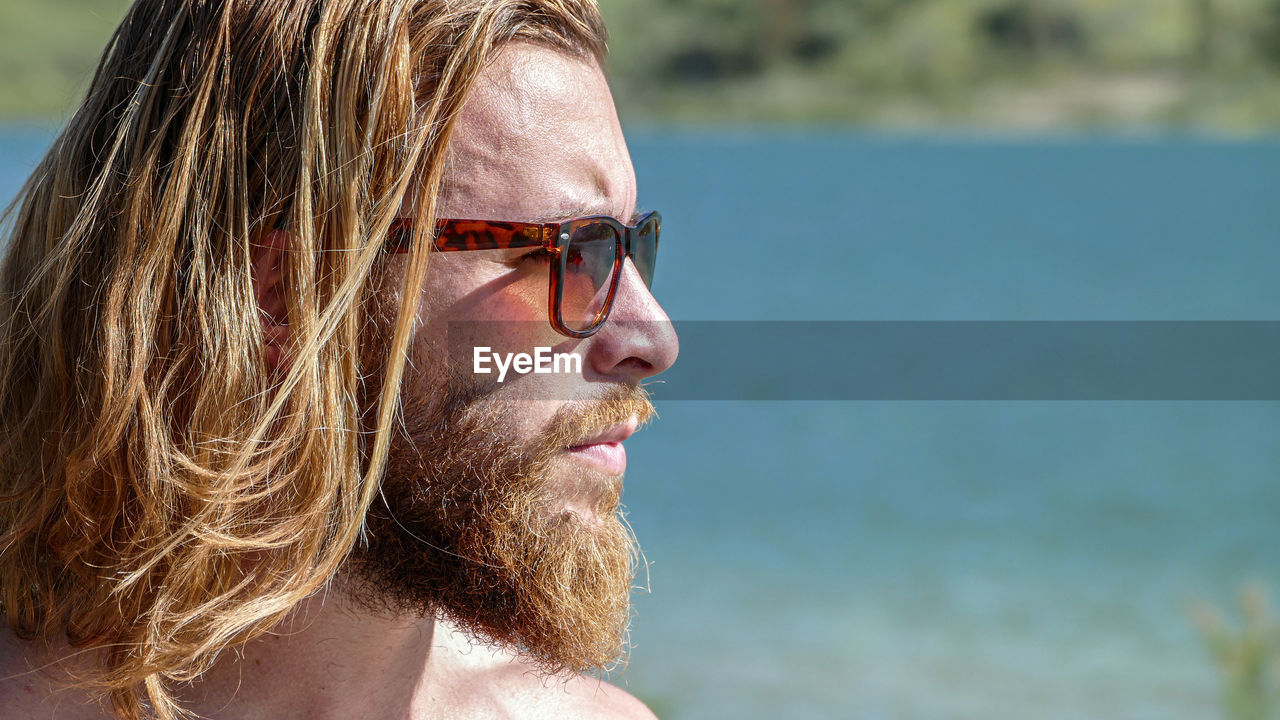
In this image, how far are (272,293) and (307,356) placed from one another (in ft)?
0.49

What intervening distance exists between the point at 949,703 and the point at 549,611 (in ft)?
24.7

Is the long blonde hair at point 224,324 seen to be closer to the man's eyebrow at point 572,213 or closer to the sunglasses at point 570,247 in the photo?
the sunglasses at point 570,247

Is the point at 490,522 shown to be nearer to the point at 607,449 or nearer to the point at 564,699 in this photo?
the point at 607,449

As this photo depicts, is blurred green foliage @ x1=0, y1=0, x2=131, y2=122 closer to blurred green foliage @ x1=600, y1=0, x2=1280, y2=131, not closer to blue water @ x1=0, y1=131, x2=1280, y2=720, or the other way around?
blue water @ x1=0, y1=131, x2=1280, y2=720

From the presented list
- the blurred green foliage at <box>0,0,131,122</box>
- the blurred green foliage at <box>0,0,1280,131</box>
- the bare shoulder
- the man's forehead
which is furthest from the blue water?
the blurred green foliage at <box>0,0,131,122</box>

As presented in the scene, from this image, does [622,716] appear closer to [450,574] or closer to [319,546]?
[450,574]

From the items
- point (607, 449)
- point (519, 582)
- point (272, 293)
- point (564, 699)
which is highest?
point (607, 449)

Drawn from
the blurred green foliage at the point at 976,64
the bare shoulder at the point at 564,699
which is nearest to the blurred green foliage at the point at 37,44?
the blurred green foliage at the point at 976,64

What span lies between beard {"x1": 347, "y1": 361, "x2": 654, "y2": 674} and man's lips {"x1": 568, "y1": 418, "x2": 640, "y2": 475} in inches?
0.6

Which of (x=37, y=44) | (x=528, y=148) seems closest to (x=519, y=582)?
(x=528, y=148)

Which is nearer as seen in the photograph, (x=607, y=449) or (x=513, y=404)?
(x=513, y=404)

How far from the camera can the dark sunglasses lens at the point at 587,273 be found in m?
1.57

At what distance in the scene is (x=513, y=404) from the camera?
1553 mm

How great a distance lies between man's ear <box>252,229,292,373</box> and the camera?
1.51m
